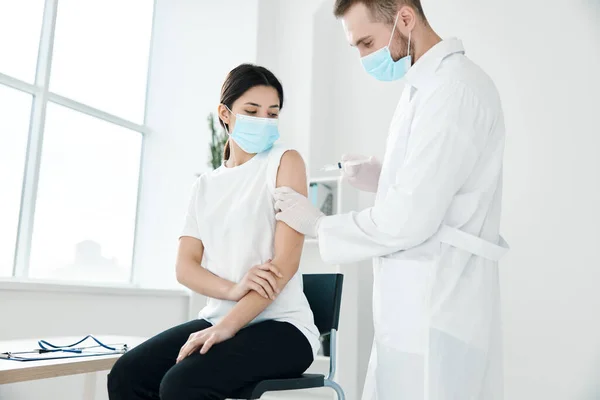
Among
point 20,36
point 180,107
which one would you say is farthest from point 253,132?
point 180,107

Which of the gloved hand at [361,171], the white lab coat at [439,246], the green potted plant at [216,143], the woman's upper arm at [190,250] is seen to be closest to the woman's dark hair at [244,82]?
the gloved hand at [361,171]

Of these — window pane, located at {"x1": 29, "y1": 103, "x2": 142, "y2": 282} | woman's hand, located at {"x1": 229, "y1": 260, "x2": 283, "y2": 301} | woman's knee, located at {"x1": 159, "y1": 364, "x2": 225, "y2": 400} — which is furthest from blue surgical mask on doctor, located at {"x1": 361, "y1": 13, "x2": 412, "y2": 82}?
window pane, located at {"x1": 29, "y1": 103, "x2": 142, "y2": 282}

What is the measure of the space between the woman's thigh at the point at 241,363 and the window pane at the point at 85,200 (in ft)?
7.35

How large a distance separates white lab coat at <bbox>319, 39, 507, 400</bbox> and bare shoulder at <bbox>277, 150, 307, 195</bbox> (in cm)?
29

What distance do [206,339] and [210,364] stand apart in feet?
0.29

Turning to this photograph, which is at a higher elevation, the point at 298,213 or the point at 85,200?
the point at 85,200

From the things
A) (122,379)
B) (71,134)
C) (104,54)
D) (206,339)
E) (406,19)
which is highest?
(104,54)

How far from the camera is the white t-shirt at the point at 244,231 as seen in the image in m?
1.51

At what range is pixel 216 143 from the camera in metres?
3.62

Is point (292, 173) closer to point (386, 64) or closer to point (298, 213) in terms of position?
point (298, 213)

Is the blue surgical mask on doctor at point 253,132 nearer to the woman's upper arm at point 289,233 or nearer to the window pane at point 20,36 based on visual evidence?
the woman's upper arm at point 289,233

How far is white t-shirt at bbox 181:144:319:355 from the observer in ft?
4.97

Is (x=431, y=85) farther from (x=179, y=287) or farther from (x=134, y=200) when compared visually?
(x=134, y=200)

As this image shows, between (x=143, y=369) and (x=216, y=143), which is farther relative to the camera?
(x=216, y=143)
